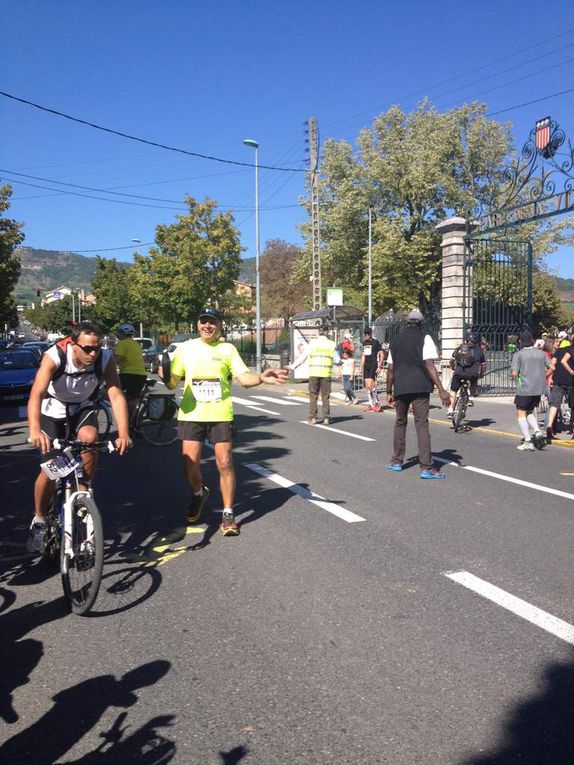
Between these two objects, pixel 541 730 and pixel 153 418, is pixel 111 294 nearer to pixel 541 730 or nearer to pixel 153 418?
pixel 153 418

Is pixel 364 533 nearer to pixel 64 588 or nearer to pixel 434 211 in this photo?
pixel 64 588

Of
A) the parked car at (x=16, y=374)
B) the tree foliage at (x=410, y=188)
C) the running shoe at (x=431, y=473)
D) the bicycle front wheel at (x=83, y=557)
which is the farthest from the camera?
the tree foliage at (x=410, y=188)

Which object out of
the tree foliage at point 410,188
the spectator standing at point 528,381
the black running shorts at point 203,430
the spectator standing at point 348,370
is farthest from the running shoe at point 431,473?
the tree foliage at point 410,188

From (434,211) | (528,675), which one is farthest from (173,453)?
(434,211)

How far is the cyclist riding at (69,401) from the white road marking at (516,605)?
2.44m

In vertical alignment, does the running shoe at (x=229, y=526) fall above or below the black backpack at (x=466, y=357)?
below

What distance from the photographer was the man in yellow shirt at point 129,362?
1080 cm

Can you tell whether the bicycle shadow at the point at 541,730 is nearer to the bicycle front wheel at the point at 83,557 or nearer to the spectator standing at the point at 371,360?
the bicycle front wheel at the point at 83,557

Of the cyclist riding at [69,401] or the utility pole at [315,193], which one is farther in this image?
the utility pole at [315,193]

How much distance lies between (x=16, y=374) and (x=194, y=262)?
21.9 meters

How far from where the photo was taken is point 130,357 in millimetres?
10914

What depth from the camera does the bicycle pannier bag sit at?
10875 mm

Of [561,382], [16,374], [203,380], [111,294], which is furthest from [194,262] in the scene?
[203,380]

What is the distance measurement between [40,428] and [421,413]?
4818 millimetres
